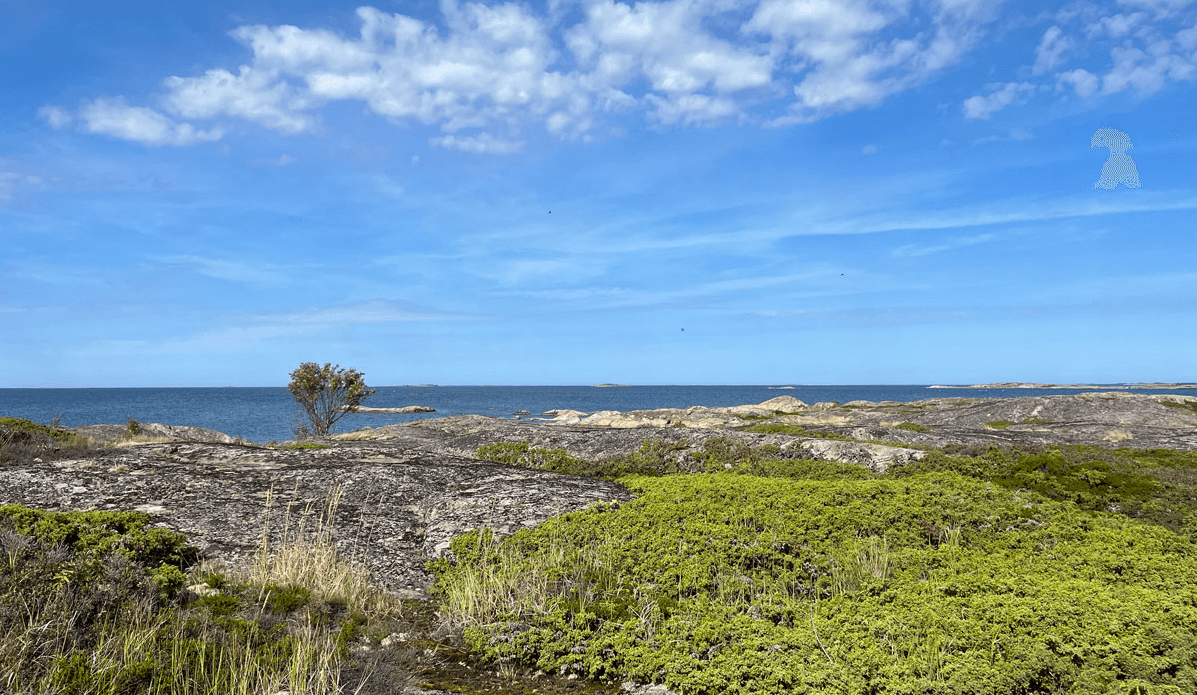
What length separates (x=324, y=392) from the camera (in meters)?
38.1

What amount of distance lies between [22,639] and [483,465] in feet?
40.2

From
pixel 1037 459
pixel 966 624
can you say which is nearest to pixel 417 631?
pixel 966 624

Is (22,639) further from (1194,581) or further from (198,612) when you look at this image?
(1194,581)

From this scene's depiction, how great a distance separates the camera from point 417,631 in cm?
772

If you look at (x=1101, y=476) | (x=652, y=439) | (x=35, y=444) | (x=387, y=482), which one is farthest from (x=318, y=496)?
(x=1101, y=476)

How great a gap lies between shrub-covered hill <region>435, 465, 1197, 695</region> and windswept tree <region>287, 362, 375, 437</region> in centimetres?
3028

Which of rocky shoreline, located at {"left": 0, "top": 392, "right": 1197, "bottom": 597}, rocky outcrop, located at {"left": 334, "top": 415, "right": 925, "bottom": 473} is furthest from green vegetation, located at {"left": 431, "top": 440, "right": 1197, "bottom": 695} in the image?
rocky outcrop, located at {"left": 334, "top": 415, "right": 925, "bottom": 473}

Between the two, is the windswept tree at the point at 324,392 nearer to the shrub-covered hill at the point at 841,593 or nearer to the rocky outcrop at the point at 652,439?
the rocky outcrop at the point at 652,439

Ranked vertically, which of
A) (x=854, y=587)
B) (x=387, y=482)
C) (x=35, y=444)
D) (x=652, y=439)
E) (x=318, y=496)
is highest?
(x=35, y=444)

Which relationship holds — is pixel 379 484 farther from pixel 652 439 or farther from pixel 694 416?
pixel 694 416

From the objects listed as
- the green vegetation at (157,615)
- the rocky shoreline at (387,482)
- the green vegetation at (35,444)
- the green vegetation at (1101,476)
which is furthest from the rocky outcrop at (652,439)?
the green vegetation at (157,615)

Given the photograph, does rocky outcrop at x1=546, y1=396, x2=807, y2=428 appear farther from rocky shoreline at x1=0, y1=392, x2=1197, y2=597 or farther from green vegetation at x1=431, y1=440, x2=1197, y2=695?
green vegetation at x1=431, y1=440, x2=1197, y2=695

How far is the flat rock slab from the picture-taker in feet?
34.8

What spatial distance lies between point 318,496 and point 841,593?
10301 mm
